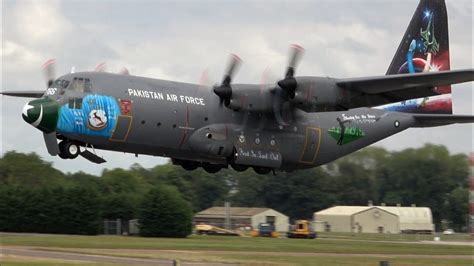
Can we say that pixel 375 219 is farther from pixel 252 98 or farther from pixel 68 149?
pixel 68 149

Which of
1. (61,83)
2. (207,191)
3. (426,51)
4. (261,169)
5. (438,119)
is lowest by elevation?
(261,169)

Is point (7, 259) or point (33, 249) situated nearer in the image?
point (7, 259)

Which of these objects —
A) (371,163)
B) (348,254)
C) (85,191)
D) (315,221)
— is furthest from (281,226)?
(348,254)

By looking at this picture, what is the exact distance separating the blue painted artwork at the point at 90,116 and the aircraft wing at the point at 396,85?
30.0 feet

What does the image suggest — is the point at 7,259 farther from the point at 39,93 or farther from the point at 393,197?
the point at 393,197

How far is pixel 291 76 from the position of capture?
34.2 metres

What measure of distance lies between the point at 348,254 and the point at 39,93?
52.5ft

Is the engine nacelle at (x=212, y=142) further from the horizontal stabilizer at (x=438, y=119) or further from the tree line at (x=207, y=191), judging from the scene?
the tree line at (x=207, y=191)

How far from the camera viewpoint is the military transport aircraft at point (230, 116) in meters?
31.6

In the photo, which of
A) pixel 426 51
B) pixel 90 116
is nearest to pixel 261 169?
pixel 90 116

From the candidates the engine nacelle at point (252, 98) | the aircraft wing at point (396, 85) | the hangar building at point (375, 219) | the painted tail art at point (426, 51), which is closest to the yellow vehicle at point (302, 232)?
the hangar building at point (375, 219)

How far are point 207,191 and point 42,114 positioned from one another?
86.9 metres

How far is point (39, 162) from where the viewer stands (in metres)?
85.6

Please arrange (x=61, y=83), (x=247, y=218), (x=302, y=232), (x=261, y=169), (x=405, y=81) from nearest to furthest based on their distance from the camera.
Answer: (x=61, y=83), (x=405, y=81), (x=261, y=169), (x=302, y=232), (x=247, y=218)
